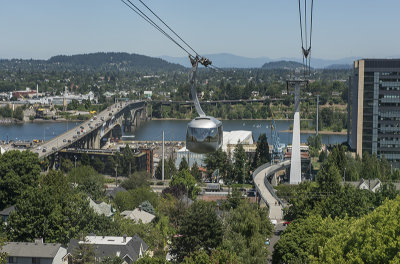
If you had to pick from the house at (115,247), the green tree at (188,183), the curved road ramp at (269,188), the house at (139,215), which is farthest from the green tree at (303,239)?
the green tree at (188,183)

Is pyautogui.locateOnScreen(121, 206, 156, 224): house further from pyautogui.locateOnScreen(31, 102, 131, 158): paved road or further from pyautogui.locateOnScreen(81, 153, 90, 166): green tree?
pyautogui.locateOnScreen(31, 102, 131, 158): paved road

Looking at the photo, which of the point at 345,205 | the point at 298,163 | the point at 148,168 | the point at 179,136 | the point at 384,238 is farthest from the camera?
the point at 179,136

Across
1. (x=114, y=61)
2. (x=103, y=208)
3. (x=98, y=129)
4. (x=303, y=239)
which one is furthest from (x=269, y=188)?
(x=114, y=61)

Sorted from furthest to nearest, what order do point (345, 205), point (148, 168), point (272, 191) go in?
point (148, 168) < point (272, 191) < point (345, 205)

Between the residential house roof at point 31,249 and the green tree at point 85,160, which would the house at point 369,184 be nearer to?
the residential house roof at point 31,249

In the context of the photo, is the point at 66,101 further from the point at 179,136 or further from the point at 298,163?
the point at 298,163

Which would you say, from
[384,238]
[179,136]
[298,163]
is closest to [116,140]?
[179,136]

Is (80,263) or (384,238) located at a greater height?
(384,238)
